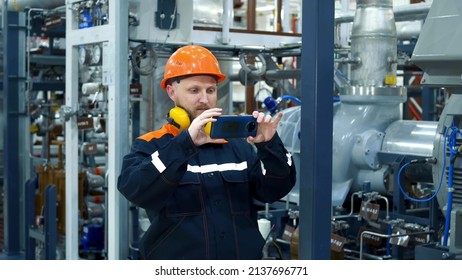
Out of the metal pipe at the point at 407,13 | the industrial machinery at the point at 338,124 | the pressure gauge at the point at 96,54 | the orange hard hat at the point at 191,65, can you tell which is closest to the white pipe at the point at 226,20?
the industrial machinery at the point at 338,124

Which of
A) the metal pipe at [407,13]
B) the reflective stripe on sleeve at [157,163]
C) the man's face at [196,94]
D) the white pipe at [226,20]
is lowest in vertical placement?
the reflective stripe on sleeve at [157,163]

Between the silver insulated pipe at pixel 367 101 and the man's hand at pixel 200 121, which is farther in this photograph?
the silver insulated pipe at pixel 367 101

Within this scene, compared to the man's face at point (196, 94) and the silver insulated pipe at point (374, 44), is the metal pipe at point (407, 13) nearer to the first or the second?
the silver insulated pipe at point (374, 44)

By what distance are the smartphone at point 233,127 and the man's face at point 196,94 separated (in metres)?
0.21

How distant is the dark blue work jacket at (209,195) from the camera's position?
2.77m

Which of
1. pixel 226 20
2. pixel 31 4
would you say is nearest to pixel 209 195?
pixel 226 20

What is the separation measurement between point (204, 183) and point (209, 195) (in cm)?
5

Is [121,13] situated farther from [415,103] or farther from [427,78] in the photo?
[415,103]

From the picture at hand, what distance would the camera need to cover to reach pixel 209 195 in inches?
112

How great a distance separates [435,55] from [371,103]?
210 centimetres

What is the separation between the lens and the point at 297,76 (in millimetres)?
5566

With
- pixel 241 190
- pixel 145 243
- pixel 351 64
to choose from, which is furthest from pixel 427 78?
pixel 351 64

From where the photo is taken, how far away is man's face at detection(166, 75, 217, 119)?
282cm

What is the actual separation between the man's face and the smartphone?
0.21 m
